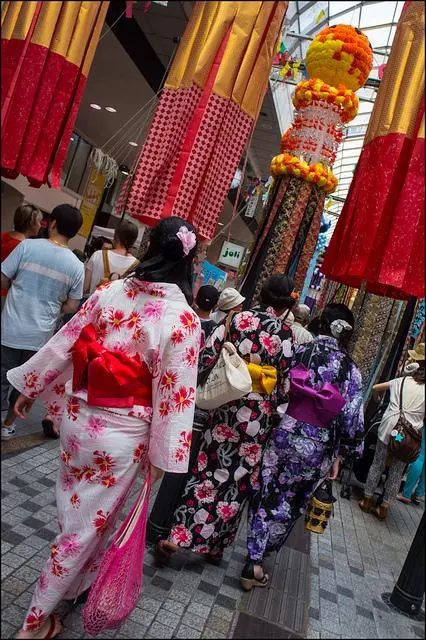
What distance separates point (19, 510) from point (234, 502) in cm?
178

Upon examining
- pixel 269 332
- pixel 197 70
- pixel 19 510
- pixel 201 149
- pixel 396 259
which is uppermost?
pixel 197 70

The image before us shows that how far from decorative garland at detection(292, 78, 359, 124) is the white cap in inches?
69.4

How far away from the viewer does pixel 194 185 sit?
2.60m

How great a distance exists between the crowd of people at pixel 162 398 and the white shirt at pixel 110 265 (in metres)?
0.01

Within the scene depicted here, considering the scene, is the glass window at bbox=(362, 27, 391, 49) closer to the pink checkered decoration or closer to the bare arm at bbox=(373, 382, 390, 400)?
the bare arm at bbox=(373, 382, 390, 400)

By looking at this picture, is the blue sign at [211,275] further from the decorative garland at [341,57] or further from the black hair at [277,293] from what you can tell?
the black hair at [277,293]

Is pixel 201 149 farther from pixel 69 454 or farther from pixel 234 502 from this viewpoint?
pixel 234 502

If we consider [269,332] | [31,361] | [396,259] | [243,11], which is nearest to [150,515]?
[269,332]

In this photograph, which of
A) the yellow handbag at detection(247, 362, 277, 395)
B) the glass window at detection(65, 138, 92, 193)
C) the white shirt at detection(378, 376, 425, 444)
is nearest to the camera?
the yellow handbag at detection(247, 362, 277, 395)

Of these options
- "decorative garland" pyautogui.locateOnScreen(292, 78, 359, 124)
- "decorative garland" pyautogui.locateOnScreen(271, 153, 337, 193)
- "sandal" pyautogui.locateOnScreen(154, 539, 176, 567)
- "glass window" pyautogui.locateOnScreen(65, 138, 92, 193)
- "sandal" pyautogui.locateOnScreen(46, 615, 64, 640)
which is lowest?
"sandal" pyautogui.locateOnScreen(154, 539, 176, 567)

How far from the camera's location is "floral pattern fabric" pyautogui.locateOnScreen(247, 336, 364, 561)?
140 inches

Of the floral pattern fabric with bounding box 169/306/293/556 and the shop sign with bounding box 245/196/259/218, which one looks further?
the shop sign with bounding box 245/196/259/218

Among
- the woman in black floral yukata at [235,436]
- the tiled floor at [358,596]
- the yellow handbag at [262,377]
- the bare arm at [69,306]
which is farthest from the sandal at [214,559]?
the bare arm at [69,306]

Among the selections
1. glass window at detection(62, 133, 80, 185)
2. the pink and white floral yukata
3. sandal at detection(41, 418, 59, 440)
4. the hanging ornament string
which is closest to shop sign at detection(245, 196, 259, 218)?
glass window at detection(62, 133, 80, 185)
